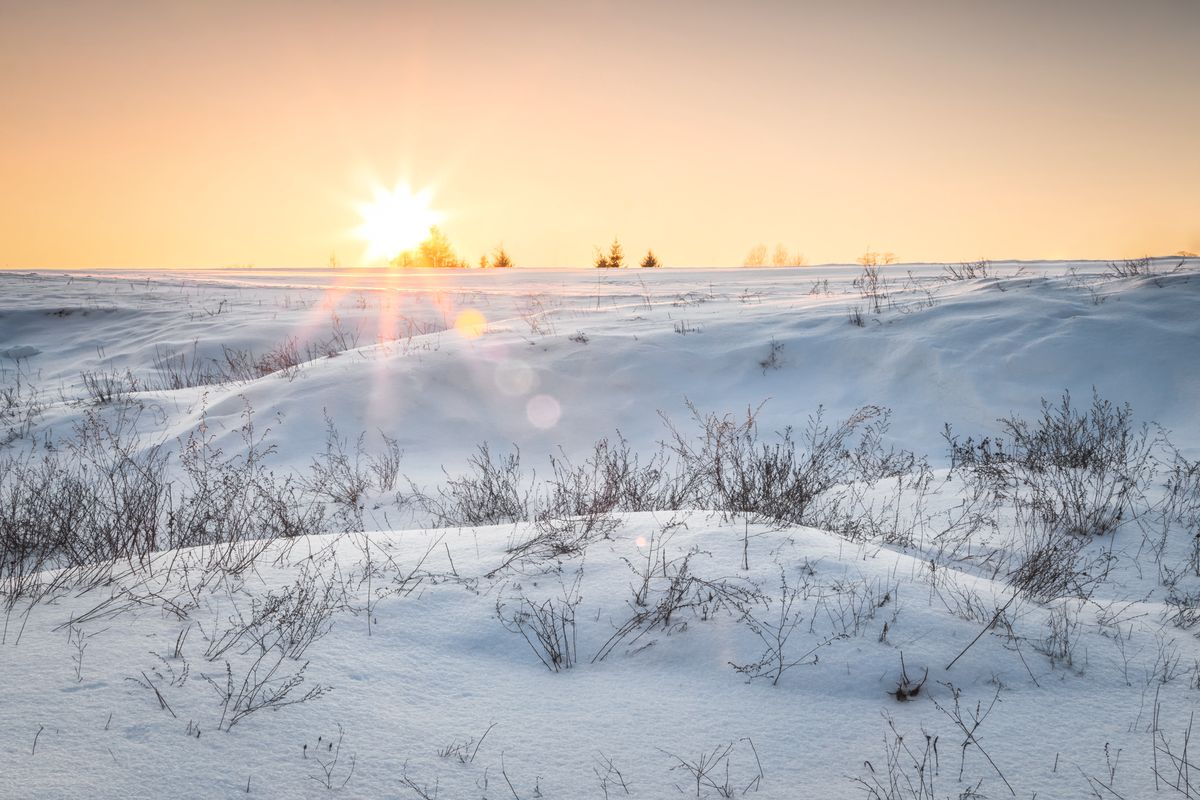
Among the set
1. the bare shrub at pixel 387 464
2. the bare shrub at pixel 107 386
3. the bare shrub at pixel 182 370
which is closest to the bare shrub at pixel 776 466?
the bare shrub at pixel 387 464

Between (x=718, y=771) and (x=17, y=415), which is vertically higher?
(x=17, y=415)

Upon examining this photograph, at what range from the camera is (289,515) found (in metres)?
6.34

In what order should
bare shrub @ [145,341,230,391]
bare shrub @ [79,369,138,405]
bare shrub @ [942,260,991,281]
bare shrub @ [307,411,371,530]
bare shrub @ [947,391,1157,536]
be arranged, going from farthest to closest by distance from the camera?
bare shrub @ [942,260,991,281], bare shrub @ [145,341,230,391], bare shrub @ [79,369,138,405], bare shrub @ [307,411,371,530], bare shrub @ [947,391,1157,536]

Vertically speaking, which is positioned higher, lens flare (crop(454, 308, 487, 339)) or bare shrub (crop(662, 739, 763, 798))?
lens flare (crop(454, 308, 487, 339))

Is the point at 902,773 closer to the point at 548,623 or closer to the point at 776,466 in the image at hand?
the point at 548,623

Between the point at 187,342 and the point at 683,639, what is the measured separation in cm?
1649

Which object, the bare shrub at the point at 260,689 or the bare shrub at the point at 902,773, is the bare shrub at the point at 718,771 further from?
the bare shrub at the point at 260,689

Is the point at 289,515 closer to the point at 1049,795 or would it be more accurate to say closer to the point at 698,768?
the point at 698,768

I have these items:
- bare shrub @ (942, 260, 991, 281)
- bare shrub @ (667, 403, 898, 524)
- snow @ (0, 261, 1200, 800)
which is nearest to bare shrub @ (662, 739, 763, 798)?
snow @ (0, 261, 1200, 800)

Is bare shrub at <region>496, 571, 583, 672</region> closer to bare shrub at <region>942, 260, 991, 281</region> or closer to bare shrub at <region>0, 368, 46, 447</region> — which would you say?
bare shrub at <region>0, 368, 46, 447</region>

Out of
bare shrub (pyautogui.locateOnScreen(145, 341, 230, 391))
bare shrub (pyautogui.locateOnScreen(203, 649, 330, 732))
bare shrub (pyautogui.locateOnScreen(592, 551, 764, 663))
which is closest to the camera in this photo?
bare shrub (pyautogui.locateOnScreen(203, 649, 330, 732))

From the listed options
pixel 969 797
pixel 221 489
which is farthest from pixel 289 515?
pixel 969 797

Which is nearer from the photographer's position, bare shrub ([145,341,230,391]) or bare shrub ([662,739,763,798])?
bare shrub ([662,739,763,798])

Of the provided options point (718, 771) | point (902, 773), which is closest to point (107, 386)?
point (718, 771)
